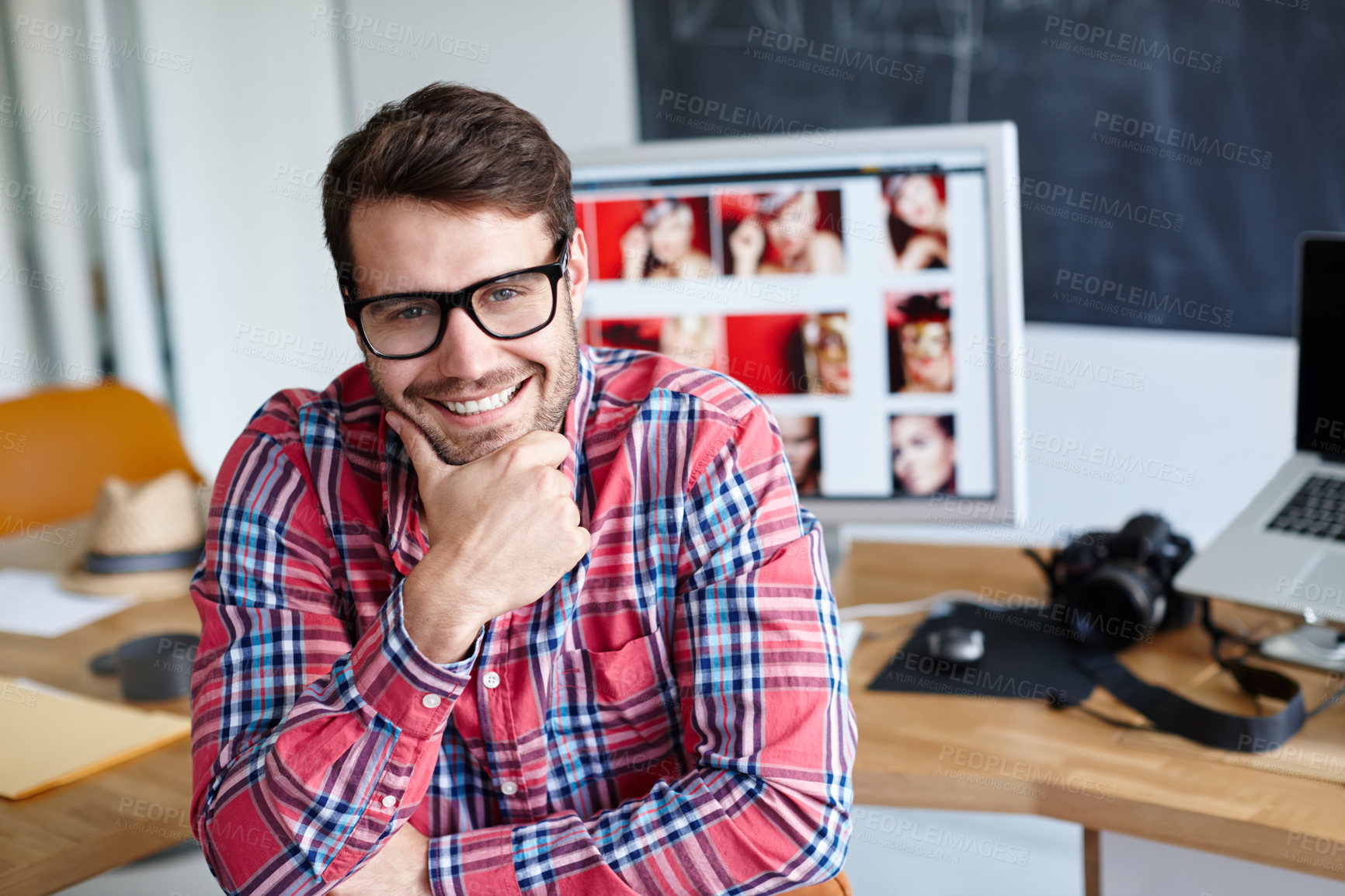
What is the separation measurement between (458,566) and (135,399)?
5.63 feet

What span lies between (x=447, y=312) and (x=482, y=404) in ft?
0.30

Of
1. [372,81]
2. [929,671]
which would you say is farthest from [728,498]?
[372,81]

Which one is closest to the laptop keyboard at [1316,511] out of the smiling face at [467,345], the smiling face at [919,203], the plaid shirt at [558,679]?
the smiling face at [919,203]

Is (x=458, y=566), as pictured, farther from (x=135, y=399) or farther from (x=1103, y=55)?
(x=1103, y=55)

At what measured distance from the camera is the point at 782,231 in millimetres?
1440

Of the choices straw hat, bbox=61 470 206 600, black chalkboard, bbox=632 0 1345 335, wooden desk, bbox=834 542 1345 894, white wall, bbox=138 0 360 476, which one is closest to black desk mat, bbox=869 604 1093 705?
wooden desk, bbox=834 542 1345 894

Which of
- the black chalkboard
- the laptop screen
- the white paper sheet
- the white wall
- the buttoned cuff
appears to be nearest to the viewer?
the buttoned cuff

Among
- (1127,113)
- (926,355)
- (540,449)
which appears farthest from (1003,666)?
(1127,113)

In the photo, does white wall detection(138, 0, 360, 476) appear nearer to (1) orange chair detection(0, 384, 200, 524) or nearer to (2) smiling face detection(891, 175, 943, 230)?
(1) orange chair detection(0, 384, 200, 524)

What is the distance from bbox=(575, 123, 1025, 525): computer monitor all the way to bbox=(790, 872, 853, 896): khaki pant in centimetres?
58

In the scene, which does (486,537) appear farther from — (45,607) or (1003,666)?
(45,607)

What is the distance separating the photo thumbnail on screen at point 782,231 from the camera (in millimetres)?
1425

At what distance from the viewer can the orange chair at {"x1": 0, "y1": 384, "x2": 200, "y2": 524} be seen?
217cm

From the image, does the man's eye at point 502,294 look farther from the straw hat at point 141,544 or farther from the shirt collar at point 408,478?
the straw hat at point 141,544
